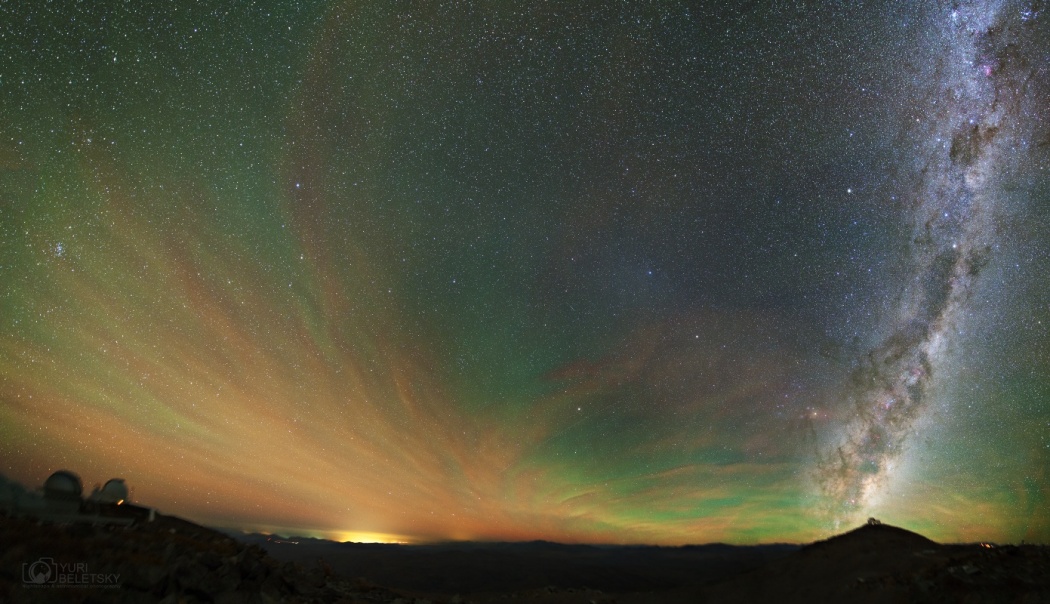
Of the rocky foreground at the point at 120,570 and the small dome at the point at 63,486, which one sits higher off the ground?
the small dome at the point at 63,486

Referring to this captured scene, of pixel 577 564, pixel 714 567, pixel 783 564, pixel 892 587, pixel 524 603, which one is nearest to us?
pixel 892 587

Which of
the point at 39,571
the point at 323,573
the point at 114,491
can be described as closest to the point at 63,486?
the point at 114,491

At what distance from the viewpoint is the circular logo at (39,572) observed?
1241cm

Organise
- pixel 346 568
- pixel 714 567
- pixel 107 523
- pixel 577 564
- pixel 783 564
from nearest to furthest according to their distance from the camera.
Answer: pixel 107 523, pixel 783 564, pixel 346 568, pixel 577 564, pixel 714 567

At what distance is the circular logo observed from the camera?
1241cm

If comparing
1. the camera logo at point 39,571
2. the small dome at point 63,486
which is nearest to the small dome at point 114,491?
the small dome at point 63,486

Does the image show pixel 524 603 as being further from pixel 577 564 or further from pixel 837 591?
pixel 577 564

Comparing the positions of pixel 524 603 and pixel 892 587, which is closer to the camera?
pixel 892 587

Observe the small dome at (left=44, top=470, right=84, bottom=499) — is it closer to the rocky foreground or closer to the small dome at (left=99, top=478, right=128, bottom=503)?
the small dome at (left=99, top=478, right=128, bottom=503)

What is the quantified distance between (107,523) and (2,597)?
470 inches

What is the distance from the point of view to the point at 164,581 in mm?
14102

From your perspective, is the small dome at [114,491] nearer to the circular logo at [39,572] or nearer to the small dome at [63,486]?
the small dome at [63,486]

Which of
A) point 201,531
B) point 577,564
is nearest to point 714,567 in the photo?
point 577,564

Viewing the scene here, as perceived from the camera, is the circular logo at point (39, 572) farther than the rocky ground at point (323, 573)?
No
